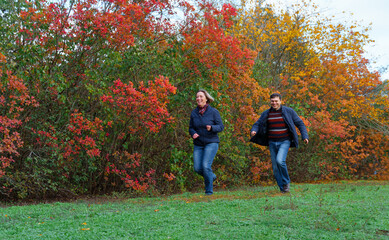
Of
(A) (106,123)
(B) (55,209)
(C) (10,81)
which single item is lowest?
(B) (55,209)

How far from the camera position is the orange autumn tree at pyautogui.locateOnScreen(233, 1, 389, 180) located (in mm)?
15406

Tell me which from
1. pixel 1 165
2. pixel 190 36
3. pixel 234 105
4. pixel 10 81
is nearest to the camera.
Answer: pixel 10 81

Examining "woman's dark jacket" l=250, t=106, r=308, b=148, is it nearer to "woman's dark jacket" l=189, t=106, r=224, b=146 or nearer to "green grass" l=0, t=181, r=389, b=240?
"woman's dark jacket" l=189, t=106, r=224, b=146

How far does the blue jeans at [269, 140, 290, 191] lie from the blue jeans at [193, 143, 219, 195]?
120 cm

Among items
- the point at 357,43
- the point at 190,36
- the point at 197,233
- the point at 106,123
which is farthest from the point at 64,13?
the point at 357,43

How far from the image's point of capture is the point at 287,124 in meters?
8.02

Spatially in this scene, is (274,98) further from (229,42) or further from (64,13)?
(64,13)

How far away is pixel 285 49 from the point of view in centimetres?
1805

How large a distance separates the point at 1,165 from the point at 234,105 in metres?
6.69

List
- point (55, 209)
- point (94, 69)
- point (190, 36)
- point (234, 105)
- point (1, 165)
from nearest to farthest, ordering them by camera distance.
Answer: point (55, 209), point (1, 165), point (94, 69), point (190, 36), point (234, 105)

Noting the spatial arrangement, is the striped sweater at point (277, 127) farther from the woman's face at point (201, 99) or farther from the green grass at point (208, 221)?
the green grass at point (208, 221)

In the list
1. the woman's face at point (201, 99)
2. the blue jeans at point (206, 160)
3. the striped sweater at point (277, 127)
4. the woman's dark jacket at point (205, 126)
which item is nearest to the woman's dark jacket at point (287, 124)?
the striped sweater at point (277, 127)

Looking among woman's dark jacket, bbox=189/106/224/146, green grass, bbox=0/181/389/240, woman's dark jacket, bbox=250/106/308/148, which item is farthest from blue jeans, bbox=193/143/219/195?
green grass, bbox=0/181/389/240

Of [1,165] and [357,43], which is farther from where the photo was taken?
[357,43]
